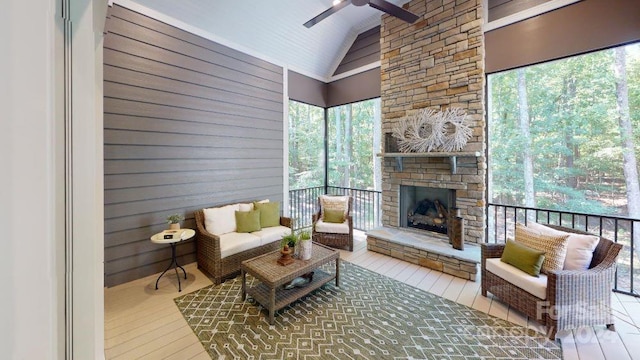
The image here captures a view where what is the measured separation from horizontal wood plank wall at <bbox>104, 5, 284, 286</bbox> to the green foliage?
373 centimetres

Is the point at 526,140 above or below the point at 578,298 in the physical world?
above

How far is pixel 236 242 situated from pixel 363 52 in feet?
13.9

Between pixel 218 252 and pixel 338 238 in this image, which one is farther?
pixel 338 238

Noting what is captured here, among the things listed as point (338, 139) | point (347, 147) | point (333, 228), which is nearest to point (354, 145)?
point (347, 147)

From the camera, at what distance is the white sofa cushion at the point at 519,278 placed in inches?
86.8

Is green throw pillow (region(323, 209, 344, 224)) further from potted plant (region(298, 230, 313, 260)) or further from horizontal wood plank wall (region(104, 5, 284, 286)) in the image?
potted plant (region(298, 230, 313, 260))

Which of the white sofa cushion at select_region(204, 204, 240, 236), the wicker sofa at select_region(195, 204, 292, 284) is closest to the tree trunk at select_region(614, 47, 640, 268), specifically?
the wicker sofa at select_region(195, 204, 292, 284)

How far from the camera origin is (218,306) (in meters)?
2.58

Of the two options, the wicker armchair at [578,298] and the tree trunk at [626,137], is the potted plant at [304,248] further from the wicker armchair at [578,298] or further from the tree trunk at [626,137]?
the tree trunk at [626,137]

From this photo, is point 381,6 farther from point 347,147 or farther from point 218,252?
point 218,252

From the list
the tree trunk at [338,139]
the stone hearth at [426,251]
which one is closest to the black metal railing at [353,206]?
the tree trunk at [338,139]

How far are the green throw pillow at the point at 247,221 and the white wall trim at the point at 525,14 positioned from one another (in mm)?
4160

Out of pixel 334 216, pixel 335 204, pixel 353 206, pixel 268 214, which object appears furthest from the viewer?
pixel 353 206

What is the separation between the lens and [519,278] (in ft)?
7.74
